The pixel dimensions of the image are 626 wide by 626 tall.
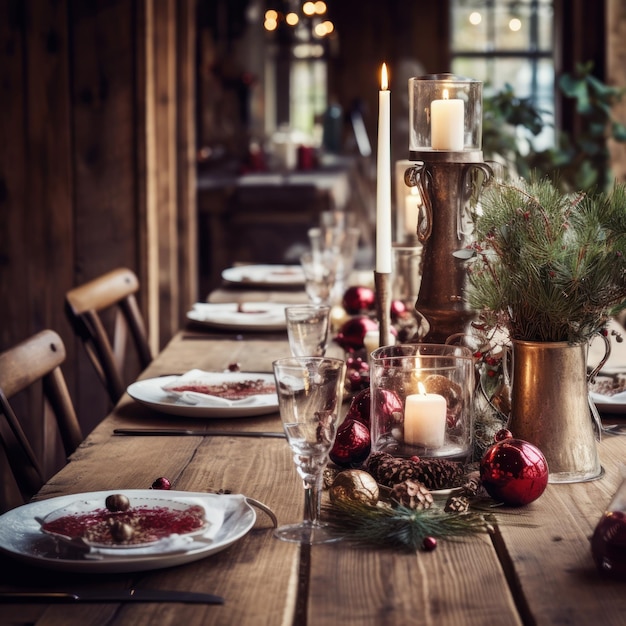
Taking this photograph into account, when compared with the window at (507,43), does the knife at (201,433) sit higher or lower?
lower

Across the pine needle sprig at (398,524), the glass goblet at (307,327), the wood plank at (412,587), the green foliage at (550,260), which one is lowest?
the wood plank at (412,587)

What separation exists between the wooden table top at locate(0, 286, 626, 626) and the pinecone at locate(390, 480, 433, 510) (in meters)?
0.07

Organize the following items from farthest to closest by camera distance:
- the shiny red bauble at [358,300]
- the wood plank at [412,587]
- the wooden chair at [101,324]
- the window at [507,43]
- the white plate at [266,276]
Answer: the window at [507,43] < the white plate at [266,276] < the shiny red bauble at [358,300] < the wooden chair at [101,324] < the wood plank at [412,587]

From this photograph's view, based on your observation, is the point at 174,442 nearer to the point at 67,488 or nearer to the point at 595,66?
the point at 67,488

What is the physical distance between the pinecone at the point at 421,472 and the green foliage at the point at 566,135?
9.02 feet

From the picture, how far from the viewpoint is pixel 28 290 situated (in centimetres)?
329

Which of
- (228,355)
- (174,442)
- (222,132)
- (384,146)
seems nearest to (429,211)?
(384,146)

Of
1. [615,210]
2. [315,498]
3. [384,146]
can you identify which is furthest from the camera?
[384,146]

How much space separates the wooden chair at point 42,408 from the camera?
1523 millimetres

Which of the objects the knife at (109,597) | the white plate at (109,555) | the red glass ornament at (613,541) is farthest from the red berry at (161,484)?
the red glass ornament at (613,541)

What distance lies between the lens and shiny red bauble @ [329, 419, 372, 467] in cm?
127

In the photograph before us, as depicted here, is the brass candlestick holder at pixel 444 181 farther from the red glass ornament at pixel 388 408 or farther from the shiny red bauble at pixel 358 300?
the shiny red bauble at pixel 358 300

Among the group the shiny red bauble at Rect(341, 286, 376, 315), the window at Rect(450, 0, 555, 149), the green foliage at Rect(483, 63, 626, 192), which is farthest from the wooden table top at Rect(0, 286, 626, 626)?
the window at Rect(450, 0, 555, 149)

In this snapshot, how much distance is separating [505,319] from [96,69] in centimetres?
233
